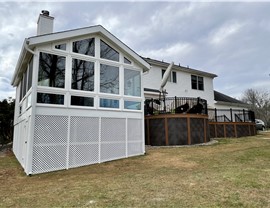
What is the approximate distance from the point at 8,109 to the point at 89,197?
1811cm

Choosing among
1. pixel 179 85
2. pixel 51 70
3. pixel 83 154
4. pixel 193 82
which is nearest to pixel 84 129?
pixel 83 154

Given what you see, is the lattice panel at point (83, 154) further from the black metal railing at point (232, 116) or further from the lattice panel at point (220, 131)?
the black metal railing at point (232, 116)

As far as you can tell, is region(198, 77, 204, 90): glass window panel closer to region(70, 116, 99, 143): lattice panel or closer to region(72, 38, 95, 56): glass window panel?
region(72, 38, 95, 56): glass window panel

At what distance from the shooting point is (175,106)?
13.1m

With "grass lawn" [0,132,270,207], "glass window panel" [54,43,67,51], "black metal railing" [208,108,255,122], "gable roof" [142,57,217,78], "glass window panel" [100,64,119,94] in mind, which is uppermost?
"gable roof" [142,57,217,78]

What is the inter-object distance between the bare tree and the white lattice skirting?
109 ft

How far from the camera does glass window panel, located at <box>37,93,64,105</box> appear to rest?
806 cm

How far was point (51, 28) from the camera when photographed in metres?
10.1

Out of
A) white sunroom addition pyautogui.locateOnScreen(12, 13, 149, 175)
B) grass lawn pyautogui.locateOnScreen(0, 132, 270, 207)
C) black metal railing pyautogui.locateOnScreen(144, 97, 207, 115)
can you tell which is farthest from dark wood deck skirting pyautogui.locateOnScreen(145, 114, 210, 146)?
grass lawn pyautogui.locateOnScreen(0, 132, 270, 207)

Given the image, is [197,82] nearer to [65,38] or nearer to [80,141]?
[65,38]

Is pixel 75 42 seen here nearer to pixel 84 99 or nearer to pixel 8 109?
pixel 84 99

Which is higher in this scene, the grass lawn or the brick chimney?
the brick chimney

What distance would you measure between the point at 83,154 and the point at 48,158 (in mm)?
1351

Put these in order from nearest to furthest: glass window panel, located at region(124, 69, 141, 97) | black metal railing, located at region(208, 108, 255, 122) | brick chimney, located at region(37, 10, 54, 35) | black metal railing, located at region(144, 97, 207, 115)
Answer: brick chimney, located at region(37, 10, 54, 35)
glass window panel, located at region(124, 69, 141, 97)
black metal railing, located at region(144, 97, 207, 115)
black metal railing, located at region(208, 108, 255, 122)
